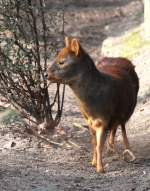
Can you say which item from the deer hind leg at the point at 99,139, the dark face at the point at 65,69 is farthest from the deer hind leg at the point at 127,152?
the dark face at the point at 65,69

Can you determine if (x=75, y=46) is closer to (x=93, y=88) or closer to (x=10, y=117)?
(x=93, y=88)

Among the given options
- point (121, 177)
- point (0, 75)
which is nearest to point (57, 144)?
point (0, 75)

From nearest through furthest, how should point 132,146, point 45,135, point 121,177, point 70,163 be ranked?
point 121,177 < point 70,163 < point 132,146 < point 45,135

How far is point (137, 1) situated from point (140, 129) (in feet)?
42.3

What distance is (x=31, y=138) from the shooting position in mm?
9633

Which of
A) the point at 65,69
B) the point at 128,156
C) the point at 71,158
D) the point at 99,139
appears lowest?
the point at 71,158

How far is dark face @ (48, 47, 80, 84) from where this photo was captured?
7.86 m

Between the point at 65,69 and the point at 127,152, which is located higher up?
the point at 65,69

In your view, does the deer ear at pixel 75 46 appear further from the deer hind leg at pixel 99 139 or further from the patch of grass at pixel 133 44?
the patch of grass at pixel 133 44

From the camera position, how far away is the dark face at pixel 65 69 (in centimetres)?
786

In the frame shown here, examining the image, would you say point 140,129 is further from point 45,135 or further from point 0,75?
point 0,75

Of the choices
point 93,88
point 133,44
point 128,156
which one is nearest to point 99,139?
point 93,88

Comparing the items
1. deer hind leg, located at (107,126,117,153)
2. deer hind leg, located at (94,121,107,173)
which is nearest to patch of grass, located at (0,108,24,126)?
deer hind leg, located at (107,126,117,153)

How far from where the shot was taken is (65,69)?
7.87m
